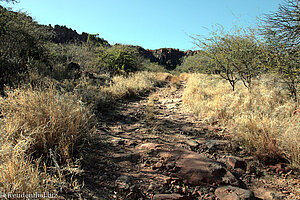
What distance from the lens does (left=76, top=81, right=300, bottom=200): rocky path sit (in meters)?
1.79

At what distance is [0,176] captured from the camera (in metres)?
1.37

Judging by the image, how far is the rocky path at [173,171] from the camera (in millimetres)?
1791

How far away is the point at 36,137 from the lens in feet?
7.18

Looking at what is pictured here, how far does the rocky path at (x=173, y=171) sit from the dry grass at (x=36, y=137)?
1.10 feet

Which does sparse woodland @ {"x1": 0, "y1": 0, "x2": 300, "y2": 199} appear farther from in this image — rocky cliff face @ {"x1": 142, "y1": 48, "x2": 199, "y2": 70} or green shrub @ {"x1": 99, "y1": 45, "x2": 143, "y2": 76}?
rocky cliff face @ {"x1": 142, "y1": 48, "x2": 199, "y2": 70}

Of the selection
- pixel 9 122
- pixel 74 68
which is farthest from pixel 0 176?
pixel 74 68

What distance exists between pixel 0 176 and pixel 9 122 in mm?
1027

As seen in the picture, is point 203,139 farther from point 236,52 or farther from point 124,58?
point 124,58

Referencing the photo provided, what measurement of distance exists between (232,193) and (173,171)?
681 mm

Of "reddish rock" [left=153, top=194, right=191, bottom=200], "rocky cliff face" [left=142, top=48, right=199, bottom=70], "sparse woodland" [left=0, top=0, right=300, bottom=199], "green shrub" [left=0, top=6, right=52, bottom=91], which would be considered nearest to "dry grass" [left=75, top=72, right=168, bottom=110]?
"sparse woodland" [left=0, top=0, right=300, bottom=199]

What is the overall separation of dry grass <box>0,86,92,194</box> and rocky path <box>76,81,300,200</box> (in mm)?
334

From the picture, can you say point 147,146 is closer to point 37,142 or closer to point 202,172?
point 202,172

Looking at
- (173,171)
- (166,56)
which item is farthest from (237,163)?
→ (166,56)

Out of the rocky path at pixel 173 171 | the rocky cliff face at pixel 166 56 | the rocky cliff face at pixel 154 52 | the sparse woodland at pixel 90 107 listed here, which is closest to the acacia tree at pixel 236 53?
the sparse woodland at pixel 90 107
